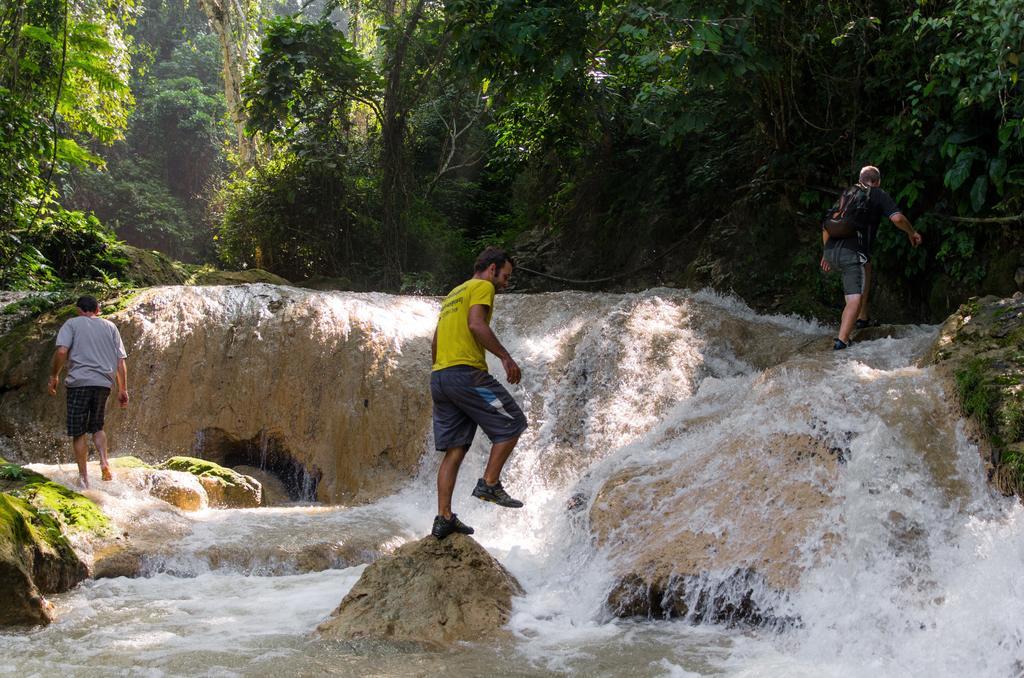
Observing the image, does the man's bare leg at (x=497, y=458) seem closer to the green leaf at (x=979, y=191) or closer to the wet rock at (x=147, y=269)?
the green leaf at (x=979, y=191)

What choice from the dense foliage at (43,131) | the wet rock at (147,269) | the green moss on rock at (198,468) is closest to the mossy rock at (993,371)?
the green moss on rock at (198,468)

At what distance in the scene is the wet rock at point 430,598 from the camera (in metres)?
4.98

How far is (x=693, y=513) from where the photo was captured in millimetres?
5977

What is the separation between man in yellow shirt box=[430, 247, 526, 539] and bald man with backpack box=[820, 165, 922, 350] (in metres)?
4.30

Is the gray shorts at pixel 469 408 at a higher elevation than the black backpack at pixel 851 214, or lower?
lower

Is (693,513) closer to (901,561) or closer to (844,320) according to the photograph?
(901,561)

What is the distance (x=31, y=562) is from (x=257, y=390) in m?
4.50

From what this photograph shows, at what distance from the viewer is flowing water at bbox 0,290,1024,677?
4.54m

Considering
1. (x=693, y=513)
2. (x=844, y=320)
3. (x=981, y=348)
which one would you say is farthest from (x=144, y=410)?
(x=981, y=348)

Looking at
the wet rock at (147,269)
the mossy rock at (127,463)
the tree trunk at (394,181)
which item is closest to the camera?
the mossy rock at (127,463)

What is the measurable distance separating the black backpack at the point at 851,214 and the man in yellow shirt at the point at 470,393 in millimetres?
4326

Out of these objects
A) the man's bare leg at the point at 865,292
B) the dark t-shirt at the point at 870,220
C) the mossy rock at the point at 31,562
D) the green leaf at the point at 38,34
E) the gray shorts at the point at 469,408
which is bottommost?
the mossy rock at the point at 31,562

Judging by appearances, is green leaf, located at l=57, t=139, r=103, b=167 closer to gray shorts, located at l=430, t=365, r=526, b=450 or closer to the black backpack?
gray shorts, located at l=430, t=365, r=526, b=450

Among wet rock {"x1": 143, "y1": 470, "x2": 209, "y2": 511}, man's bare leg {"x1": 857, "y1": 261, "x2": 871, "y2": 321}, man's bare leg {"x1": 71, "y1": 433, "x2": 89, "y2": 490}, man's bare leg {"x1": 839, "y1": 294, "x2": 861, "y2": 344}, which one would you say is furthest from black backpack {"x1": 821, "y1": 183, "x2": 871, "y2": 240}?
man's bare leg {"x1": 71, "y1": 433, "x2": 89, "y2": 490}
